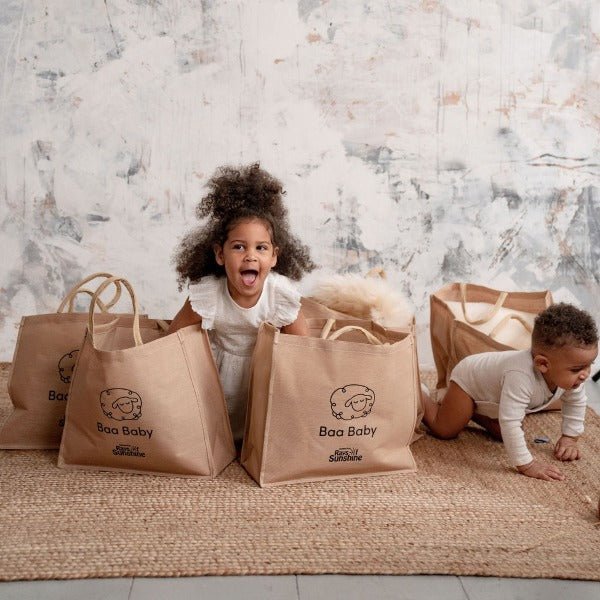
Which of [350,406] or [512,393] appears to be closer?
[350,406]

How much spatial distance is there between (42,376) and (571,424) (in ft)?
4.06

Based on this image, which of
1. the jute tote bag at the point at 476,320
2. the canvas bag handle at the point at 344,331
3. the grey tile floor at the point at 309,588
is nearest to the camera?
the grey tile floor at the point at 309,588

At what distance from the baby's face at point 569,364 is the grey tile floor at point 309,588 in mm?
515

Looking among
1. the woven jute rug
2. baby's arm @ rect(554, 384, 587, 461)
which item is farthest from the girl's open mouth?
baby's arm @ rect(554, 384, 587, 461)

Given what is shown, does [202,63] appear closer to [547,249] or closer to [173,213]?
[173,213]

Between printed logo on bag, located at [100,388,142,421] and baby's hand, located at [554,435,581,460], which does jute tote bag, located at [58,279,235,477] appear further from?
baby's hand, located at [554,435,581,460]

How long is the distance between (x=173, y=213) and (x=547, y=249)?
4.04 feet

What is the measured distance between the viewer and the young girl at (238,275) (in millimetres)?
1821

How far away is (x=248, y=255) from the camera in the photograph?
1.80 m

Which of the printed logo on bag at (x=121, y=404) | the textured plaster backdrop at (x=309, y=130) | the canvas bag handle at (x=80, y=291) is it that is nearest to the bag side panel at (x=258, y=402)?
the printed logo on bag at (x=121, y=404)

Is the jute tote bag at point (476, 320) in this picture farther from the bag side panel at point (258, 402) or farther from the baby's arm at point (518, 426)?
the bag side panel at point (258, 402)

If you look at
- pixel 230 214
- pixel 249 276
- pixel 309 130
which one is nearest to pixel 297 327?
pixel 249 276

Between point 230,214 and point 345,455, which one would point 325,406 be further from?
point 230,214

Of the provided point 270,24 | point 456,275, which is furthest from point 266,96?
point 456,275
